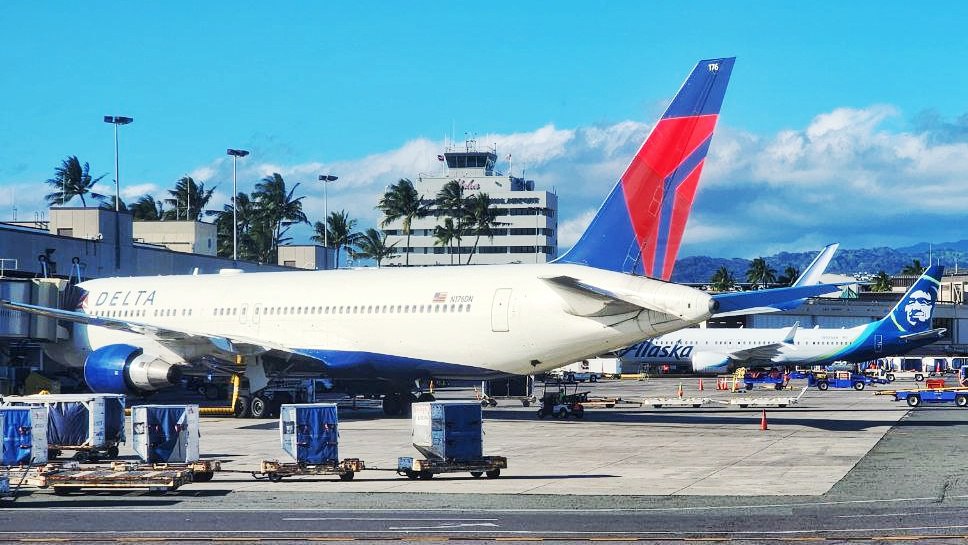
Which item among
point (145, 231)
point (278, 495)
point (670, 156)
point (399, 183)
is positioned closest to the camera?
point (278, 495)

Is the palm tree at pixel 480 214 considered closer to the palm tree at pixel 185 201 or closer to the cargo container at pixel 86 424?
the palm tree at pixel 185 201

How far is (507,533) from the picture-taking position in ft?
52.1

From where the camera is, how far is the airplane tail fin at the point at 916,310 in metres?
73.4

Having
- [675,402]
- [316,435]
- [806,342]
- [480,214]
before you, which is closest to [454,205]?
[480,214]

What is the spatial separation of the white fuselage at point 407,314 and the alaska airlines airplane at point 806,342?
1459 inches

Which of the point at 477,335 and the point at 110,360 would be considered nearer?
the point at 477,335

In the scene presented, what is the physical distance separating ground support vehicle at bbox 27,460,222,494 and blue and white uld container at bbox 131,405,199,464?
0.48 meters

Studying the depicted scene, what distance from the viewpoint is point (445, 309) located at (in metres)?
35.9

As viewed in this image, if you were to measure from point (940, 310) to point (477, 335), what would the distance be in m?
117

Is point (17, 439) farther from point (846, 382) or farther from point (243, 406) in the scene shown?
point (846, 382)

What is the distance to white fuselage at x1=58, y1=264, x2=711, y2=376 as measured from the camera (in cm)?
3294

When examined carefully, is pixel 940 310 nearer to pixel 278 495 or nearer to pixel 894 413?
pixel 894 413

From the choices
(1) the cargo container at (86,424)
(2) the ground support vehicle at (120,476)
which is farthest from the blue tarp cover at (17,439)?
(1) the cargo container at (86,424)

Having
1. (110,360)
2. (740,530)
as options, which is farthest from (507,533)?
(110,360)
